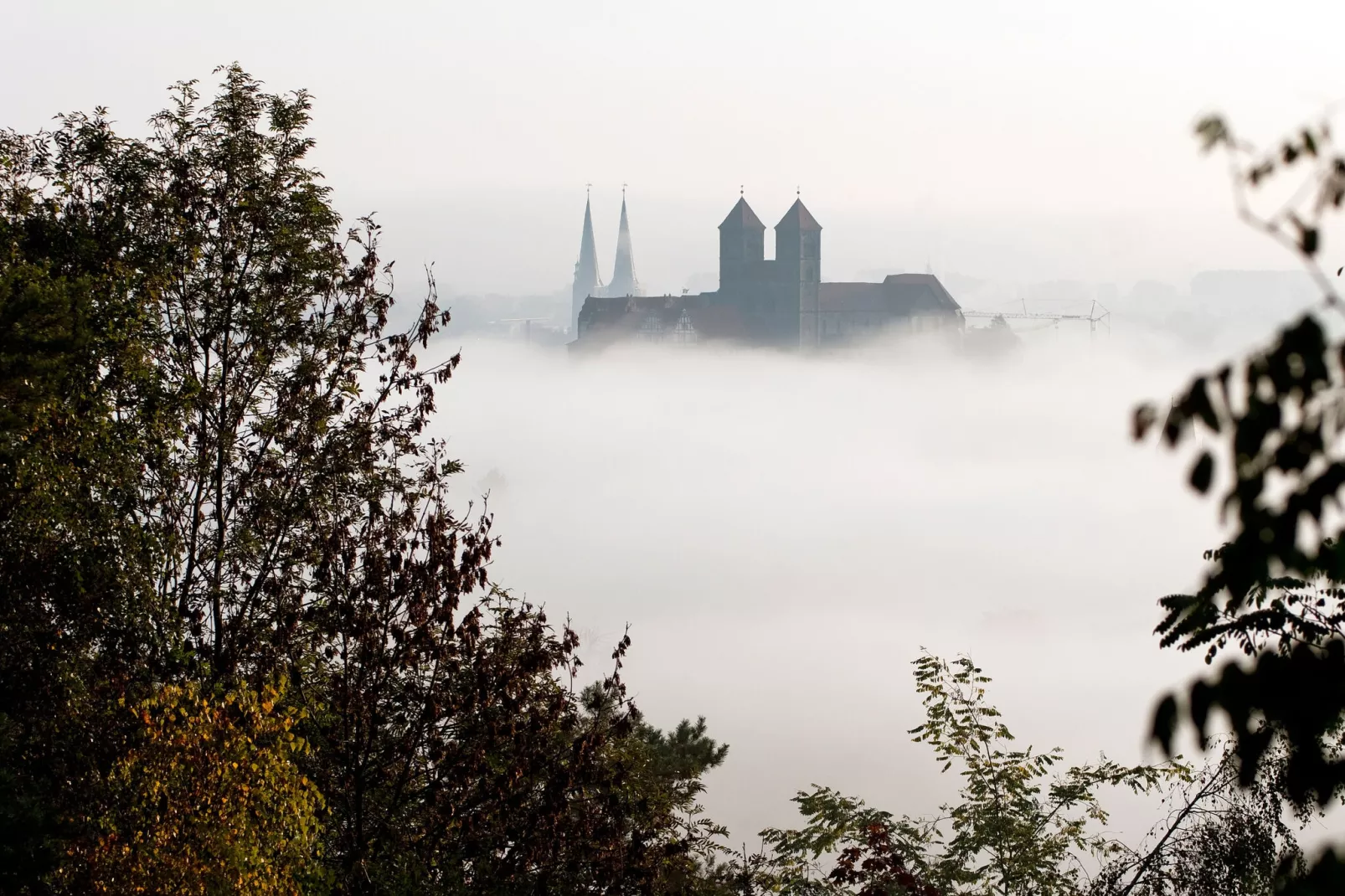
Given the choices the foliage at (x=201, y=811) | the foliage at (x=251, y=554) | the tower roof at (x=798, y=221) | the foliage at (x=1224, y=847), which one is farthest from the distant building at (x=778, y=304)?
the foliage at (x=201, y=811)

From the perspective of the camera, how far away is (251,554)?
17125 mm

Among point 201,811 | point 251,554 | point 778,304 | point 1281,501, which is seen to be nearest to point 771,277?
point 778,304

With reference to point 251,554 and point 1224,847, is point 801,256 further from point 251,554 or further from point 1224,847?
point 1224,847

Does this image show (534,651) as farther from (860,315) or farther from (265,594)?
(860,315)

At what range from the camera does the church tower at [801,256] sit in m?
176

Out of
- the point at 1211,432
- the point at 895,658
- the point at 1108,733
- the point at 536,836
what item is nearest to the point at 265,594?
the point at 536,836

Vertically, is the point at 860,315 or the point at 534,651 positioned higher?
the point at 860,315

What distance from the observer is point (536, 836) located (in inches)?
Answer: 581

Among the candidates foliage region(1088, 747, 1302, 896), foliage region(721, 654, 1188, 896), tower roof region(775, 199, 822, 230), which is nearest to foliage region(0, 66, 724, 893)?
foliage region(721, 654, 1188, 896)

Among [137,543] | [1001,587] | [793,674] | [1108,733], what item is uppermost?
[1001,587]

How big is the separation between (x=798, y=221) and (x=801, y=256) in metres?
5.14

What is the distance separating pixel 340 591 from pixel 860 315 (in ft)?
581

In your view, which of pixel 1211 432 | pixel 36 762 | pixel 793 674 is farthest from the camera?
pixel 793 674

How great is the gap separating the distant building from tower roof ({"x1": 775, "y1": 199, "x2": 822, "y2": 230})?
0.33 feet
